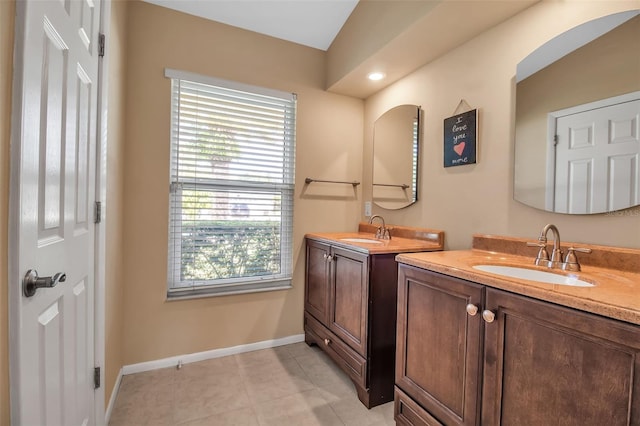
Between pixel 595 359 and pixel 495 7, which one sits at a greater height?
pixel 495 7

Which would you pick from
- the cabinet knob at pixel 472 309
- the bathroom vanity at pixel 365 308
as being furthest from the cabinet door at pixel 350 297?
the cabinet knob at pixel 472 309

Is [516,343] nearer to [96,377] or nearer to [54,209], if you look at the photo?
[54,209]

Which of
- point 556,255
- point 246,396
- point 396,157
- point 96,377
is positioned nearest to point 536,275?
point 556,255

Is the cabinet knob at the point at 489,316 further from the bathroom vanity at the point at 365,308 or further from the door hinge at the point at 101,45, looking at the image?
the door hinge at the point at 101,45

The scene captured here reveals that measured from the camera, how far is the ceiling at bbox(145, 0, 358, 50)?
2.16 m

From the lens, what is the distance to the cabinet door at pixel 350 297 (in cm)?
176

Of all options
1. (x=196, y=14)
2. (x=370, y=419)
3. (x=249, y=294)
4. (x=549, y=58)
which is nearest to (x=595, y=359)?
(x=370, y=419)

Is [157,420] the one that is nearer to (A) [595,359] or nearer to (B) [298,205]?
(B) [298,205]

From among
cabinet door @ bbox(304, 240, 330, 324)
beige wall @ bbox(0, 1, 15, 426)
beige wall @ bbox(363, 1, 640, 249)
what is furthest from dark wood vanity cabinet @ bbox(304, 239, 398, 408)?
beige wall @ bbox(0, 1, 15, 426)

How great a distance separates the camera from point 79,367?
46.6 inches

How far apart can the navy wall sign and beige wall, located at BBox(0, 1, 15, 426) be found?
1.97 meters

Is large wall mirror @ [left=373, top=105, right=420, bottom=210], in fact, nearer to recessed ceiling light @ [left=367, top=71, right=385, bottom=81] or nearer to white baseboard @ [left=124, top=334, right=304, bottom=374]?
recessed ceiling light @ [left=367, top=71, right=385, bottom=81]

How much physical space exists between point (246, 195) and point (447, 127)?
1.56m

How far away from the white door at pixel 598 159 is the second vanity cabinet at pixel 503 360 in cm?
72
